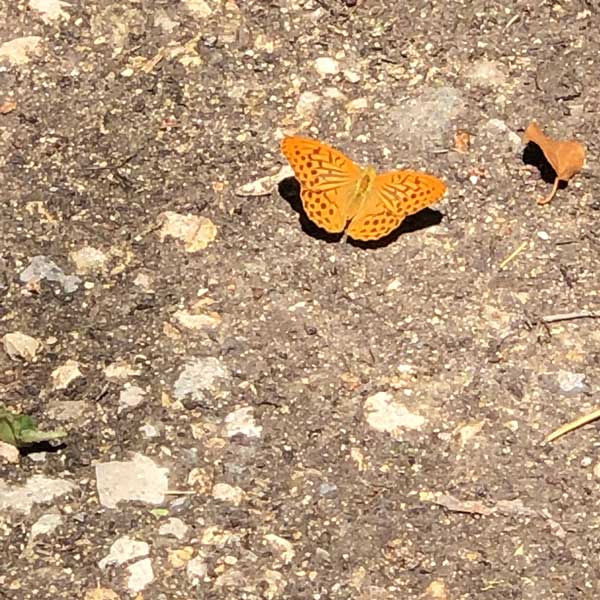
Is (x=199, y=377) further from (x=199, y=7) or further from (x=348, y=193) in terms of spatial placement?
(x=199, y=7)

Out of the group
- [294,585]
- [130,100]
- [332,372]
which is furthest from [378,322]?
[130,100]

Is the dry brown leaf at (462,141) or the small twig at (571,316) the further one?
the dry brown leaf at (462,141)

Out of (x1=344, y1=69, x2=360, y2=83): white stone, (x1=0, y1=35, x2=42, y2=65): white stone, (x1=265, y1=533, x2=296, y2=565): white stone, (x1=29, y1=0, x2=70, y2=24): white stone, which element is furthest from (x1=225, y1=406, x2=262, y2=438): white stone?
(x1=29, y1=0, x2=70, y2=24): white stone

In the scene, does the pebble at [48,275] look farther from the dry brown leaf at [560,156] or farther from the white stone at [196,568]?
the dry brown leaf at [560,156]

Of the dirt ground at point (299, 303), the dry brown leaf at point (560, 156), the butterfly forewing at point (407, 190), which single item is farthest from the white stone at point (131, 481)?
the dry brown leaf at point (560, 156)

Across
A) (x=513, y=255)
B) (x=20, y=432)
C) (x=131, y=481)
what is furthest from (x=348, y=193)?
(x=20, y=432)
